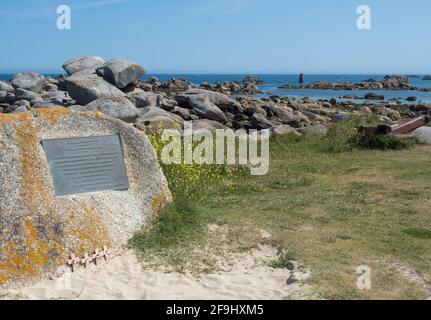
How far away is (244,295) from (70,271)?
2068 millimetres

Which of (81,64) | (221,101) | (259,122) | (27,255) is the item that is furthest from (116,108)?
(27,255)

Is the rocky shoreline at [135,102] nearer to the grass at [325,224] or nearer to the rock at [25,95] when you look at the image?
the rock at [25,95]

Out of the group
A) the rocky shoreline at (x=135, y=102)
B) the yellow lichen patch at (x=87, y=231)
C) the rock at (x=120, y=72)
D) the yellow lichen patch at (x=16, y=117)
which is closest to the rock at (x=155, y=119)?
the rocky shoreline at (x=135, y=102)

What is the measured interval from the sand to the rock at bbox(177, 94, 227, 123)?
64.0 feet

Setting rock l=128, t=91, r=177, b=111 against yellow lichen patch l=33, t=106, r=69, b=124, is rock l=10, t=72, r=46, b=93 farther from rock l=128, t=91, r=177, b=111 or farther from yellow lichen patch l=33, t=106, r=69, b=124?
yellow lichen patch l=33, t=106, r=69, b=124

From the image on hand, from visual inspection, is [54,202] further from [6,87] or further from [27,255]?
[6,87]

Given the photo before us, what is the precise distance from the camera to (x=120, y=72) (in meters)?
28.8

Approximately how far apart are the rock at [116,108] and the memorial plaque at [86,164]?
44.5ft

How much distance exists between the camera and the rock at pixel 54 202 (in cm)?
577

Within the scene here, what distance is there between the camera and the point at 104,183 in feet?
A: 22.0

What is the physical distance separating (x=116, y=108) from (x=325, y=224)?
47.5ft

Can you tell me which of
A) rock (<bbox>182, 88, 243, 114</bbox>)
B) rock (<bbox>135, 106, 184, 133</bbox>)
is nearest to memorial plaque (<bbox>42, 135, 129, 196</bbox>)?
rock (<bbox>135, 106, 184, 133</bbox>)
